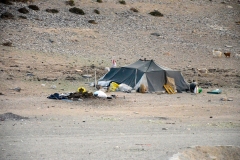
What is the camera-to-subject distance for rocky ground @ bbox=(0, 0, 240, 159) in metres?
10.8

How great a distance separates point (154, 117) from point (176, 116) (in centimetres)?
96

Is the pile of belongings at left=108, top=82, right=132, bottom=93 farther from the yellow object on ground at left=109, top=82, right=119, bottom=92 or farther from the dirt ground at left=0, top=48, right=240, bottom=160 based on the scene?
the dirt ground at left=0, top=48, right=240, bottom=160

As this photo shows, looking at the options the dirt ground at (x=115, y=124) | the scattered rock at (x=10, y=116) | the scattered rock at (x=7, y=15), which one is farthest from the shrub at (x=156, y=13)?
the scattered rock at (x=10, y=116)

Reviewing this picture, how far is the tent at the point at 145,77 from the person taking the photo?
72.8 feet

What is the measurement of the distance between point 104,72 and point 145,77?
4.37m

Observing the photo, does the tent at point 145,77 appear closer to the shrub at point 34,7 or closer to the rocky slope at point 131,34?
the rocky slope at point 131,34

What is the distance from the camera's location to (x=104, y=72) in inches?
1027

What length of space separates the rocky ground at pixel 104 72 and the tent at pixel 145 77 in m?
1.06

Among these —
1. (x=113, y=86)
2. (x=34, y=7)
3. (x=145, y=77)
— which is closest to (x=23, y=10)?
(x=34, y=7)

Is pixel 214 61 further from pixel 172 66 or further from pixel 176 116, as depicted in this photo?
pixel 176 116

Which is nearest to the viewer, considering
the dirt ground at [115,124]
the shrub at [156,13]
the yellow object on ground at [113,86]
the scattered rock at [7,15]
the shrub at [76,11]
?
the dirt ground at [115,124]

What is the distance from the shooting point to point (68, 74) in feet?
83.0

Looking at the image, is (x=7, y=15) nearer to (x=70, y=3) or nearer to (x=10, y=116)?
(x=70, y=3)

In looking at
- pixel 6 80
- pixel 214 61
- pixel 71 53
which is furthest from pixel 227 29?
pixel 6 80
